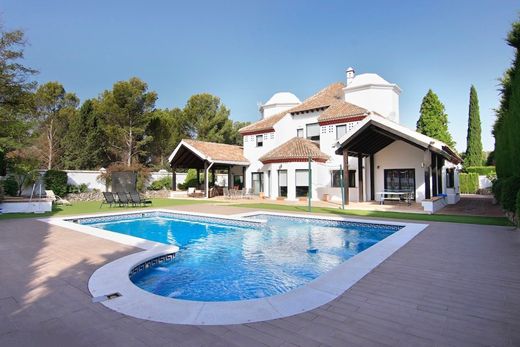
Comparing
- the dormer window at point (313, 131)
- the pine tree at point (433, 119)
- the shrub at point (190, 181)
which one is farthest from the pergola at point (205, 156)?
the pine tree at point (433, 119)

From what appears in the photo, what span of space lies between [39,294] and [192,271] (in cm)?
323

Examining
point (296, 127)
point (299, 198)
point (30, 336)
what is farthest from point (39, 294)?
point (296, 127)

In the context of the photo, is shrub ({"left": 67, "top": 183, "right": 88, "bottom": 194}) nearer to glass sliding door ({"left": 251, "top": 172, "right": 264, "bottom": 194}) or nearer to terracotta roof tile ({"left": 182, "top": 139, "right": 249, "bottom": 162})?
terracotta roof tile ({"left": 182, "top": 139, "right": 249, "bottom": 162})

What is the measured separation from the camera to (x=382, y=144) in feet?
69.6

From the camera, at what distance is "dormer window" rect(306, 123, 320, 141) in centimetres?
2658

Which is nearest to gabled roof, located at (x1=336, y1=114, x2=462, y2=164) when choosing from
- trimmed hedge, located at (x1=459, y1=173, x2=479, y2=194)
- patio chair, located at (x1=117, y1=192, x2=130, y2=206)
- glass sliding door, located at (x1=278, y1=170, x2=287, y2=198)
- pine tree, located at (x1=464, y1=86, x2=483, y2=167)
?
glass sliding door, located at (x1=278, y1=170, x2=287, y2=198)

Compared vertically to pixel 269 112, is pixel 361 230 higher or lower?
lower

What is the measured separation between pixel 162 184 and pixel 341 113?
1932cm

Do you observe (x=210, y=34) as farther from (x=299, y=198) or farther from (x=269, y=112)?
(x=269, y=112)

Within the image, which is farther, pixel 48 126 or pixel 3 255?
pixel 48 126

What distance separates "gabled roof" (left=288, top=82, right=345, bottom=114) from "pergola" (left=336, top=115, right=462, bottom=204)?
6782mm

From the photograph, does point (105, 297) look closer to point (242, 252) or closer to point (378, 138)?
point (242, 252)

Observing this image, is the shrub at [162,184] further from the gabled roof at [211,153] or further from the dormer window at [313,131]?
the dormer window at [313,131]

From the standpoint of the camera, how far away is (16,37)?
18.3 metres
